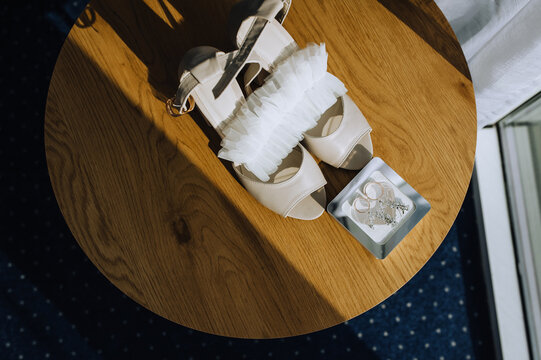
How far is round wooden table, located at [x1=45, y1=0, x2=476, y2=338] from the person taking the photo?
0.72 meters

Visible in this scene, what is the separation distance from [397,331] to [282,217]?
0.65 m

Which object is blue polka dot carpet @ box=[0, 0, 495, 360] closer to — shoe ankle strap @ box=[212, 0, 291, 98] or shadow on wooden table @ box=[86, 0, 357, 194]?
shadow on wooden table @ box=[86, 0, 357, 194]

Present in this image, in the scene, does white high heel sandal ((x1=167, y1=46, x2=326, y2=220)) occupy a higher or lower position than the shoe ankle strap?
lower

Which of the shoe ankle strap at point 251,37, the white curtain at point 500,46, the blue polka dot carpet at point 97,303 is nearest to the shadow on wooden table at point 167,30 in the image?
the shoe ankle strap at point 251,37

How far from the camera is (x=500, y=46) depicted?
2.50 ft

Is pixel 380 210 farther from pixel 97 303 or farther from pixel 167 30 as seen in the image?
pixel 97 303

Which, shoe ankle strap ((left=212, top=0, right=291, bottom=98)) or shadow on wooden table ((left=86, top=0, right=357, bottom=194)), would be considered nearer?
shoe ankle strap ((left=212, top=0, right=291, bottom=98))

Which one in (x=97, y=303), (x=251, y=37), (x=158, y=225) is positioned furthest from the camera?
(x=97, y=303)

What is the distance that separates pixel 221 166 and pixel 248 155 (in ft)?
0.31

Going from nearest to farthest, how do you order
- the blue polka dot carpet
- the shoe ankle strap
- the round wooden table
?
the shoe ankle strap
the round wooden table
the blue polka dot carpet

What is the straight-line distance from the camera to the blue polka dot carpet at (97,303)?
114 centimetres

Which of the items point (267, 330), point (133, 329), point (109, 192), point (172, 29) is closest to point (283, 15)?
point (172, 29)

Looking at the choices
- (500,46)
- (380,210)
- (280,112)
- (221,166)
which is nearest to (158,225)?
(221,166)

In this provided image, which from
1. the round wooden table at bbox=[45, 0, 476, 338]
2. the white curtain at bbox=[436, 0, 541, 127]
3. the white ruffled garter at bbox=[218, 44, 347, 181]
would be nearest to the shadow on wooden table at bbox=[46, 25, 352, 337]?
the round wooden table at bbox=[45, 0, 476, 338]
